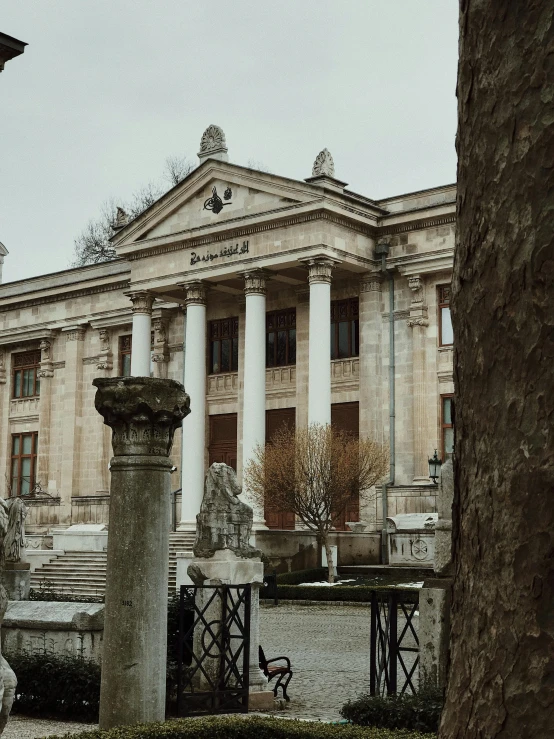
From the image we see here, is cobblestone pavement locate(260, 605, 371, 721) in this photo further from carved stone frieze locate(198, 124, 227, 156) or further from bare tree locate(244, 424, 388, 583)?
carved stone frieze locate(198, 124, 227, 156)

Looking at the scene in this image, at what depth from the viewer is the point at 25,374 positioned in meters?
47.0

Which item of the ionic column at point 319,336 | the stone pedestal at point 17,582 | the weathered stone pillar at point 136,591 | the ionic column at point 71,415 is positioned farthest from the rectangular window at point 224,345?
the weathered stone pillar at point 136,591

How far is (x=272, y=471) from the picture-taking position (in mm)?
30719

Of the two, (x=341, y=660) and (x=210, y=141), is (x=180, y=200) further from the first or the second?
(x=341, y=660)

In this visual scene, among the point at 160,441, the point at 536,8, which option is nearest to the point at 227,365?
the point at 160,441

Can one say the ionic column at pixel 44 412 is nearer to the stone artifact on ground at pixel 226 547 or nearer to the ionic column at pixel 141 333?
the ionic column at pixel 141 333

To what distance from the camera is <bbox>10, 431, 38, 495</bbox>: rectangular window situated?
45.8 m

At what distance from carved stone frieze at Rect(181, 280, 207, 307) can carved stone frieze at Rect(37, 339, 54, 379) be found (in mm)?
10563

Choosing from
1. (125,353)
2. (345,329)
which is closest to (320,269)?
(345,329)

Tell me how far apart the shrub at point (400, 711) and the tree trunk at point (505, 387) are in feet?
21.5

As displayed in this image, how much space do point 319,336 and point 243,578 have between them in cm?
2224

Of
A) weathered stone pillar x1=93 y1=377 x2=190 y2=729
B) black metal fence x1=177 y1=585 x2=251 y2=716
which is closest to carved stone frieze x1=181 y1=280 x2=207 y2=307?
black metal fence x1=177 y1=585 x2=251 y2=716

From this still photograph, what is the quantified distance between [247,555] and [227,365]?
28103 millimetres

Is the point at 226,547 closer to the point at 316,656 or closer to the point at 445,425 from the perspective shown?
the point at 316,656
